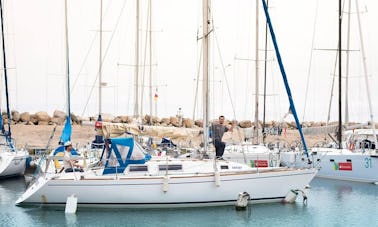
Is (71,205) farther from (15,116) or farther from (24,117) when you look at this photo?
(24,117)

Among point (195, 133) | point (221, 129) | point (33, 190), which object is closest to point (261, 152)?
point (195, 133)

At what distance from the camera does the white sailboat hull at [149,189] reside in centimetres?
1972

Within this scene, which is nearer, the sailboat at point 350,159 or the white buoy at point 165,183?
the white buoy at point 165,183

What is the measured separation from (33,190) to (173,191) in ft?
15.6

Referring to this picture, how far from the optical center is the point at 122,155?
20.5m

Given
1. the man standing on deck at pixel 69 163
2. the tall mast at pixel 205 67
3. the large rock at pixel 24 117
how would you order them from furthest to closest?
the large rock at pixel 24 117, the tall mast at pixel 205 67, the man standing on deck at pixel 69 163

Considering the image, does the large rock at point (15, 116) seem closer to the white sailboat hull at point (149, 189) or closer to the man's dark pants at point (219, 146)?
the white sailboat hull at point (149, 189)

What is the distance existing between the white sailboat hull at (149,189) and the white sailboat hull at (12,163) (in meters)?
8.79

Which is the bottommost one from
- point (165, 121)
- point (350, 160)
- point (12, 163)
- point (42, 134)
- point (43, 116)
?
point (42, 134)

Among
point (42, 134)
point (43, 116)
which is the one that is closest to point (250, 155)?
point (42, 134)

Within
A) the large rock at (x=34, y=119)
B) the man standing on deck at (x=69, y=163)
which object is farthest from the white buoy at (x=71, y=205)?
the large rock at (x=34, y=119)

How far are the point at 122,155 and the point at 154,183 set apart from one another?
1.60 m

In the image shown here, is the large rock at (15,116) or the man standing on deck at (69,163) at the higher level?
the man standing on deck at (69,163)

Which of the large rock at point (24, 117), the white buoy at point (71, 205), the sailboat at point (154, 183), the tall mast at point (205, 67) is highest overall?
the tall mast at point (205, 67)
